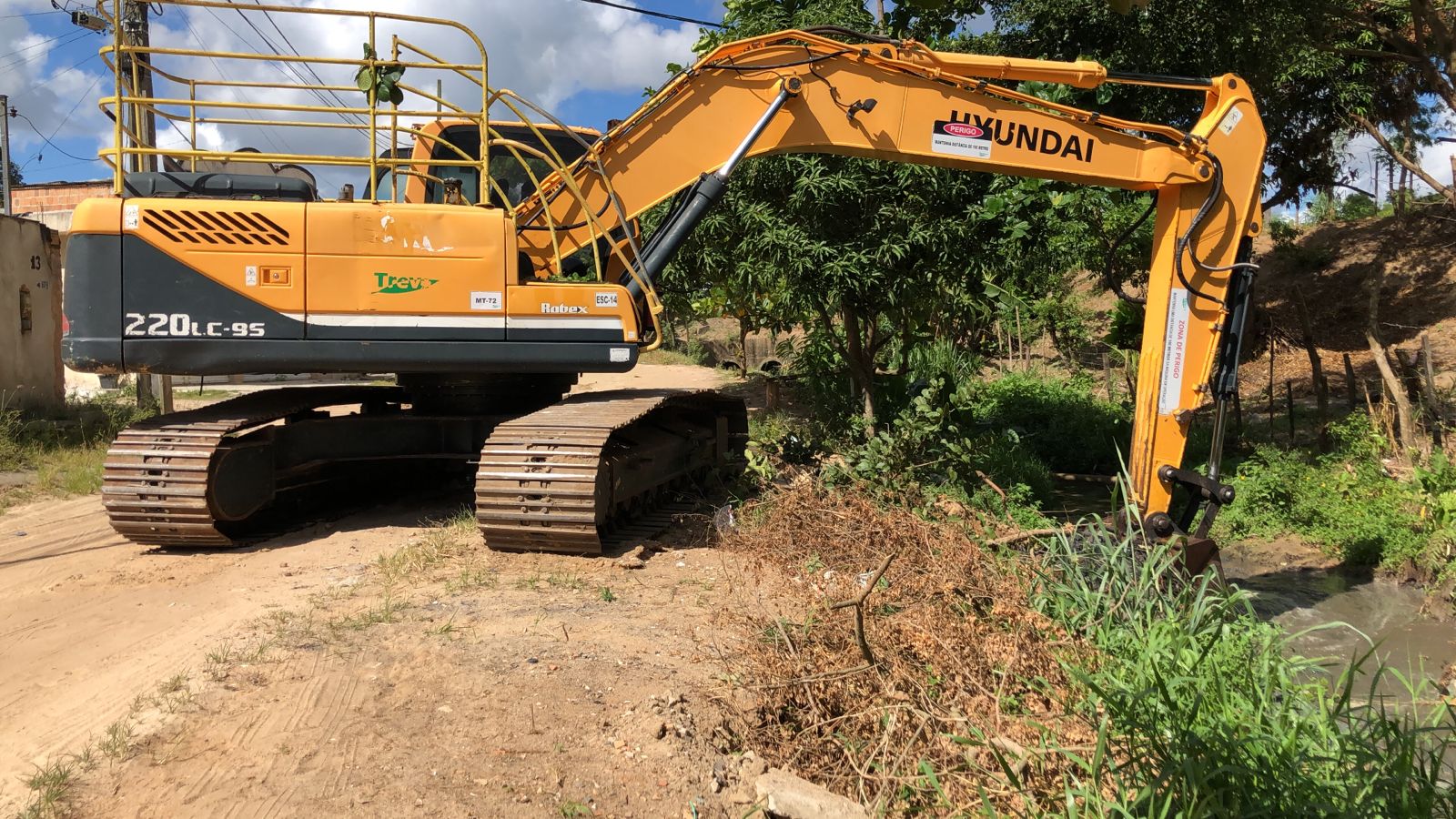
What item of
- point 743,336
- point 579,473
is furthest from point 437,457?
point 743,336

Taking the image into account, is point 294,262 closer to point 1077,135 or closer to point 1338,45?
point 1077,135

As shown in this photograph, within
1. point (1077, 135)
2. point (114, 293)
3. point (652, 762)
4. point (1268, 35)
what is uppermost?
point (1268, 35)

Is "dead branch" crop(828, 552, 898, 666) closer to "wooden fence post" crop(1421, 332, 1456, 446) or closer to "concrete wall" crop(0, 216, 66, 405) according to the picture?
"wooden fence post" crop(1421, 332, 1456, 446)

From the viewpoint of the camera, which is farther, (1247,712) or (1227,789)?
(1247,712)

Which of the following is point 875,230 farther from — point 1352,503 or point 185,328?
point 185,328

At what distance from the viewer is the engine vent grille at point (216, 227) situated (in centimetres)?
601

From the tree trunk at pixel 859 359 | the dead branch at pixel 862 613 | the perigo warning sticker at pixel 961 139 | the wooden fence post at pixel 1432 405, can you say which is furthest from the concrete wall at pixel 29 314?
the wooden fence post at pixel 1432 405

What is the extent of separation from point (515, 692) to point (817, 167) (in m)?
5.57

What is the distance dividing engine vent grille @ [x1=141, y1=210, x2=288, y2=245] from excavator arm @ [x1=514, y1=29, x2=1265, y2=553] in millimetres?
1584

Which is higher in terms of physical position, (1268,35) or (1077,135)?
(1268,35)

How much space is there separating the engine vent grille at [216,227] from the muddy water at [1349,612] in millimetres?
6243

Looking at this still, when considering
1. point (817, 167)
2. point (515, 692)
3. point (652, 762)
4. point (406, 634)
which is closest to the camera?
point (652, 762)

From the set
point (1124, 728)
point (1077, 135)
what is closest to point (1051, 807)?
point (1124, 728)

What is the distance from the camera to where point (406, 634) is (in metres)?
4.65
